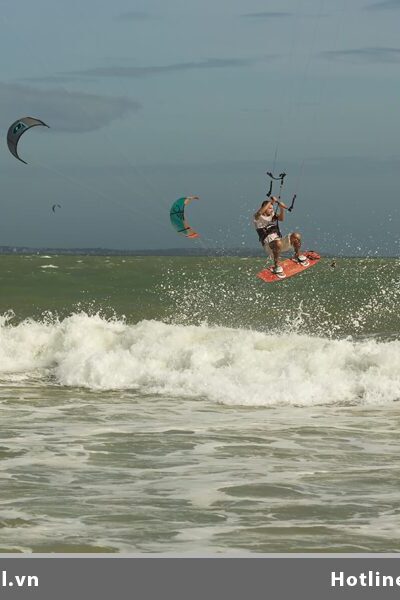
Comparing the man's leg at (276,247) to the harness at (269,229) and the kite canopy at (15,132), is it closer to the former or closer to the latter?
the harness at (269,229)

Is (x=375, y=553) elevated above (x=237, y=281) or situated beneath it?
situated beneath

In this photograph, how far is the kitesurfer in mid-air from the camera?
65.9 ft

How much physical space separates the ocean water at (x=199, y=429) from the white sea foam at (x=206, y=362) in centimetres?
5

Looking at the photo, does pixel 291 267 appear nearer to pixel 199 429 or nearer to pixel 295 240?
pixel 295 240

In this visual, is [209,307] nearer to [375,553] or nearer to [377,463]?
[377,463]

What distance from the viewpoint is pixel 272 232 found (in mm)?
20438

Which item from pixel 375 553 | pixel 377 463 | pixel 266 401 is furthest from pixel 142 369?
pixel 375 553

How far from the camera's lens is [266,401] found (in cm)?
2062

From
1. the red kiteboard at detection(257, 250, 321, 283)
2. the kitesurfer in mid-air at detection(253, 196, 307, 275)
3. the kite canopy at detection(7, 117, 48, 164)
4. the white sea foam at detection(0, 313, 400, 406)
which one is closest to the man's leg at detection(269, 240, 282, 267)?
the kitesurfer in mid-air at detection(253, 196, 307, 275)

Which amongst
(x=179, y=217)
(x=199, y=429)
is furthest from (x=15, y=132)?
(x=199, y=429)

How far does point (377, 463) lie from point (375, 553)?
4.24m

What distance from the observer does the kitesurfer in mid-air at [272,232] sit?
20.1m

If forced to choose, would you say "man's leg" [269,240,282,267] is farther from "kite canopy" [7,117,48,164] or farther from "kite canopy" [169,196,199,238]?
"kite canopy" [7,117,48,164]

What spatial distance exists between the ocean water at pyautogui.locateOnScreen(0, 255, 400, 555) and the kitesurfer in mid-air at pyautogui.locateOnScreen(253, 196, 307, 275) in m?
2.92
